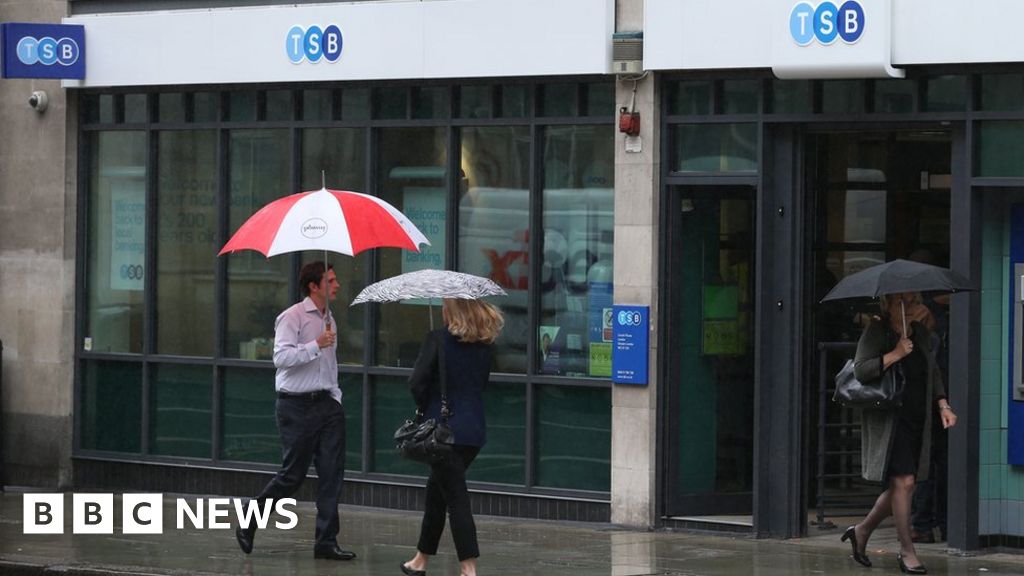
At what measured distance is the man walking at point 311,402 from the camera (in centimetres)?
1241

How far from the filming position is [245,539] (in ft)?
41.8

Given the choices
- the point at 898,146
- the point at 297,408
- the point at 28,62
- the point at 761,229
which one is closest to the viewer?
the point at 297,408

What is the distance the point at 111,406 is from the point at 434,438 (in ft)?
23.6

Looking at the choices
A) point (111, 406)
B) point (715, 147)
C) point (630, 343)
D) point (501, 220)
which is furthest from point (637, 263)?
point (111, 406)

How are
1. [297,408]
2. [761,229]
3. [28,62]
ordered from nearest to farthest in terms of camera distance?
[297,408] → [761,229] → [28,62]

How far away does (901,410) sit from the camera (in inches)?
476

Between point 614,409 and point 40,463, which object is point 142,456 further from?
point 614,409

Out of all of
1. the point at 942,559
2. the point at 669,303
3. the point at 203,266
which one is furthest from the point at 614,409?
the point at 203,266

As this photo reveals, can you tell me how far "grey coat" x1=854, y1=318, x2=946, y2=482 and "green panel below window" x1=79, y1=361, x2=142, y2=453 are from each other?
7567 millimetres

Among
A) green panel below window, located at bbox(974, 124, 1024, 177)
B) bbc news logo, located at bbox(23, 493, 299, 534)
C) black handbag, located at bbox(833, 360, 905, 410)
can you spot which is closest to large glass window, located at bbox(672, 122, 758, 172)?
green panel below window, located at bbox(974, 124, 1024, 177)

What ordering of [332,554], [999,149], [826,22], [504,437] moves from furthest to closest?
[504,437], [826,22], [999,149], [332,554]

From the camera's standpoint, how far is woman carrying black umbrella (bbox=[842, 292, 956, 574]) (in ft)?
39.5

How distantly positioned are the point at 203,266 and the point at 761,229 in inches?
212

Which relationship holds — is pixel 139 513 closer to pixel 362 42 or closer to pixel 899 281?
pixel 362 42
